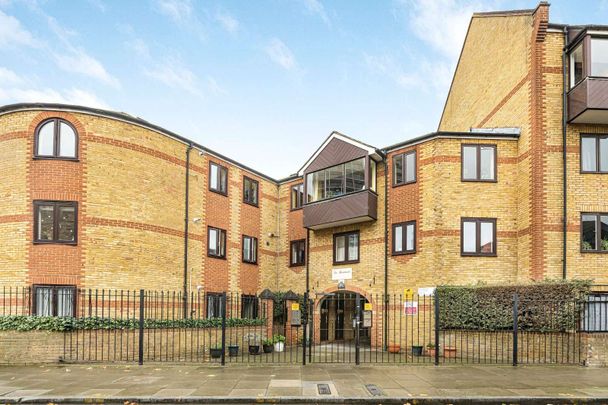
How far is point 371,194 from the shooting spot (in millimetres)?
19109

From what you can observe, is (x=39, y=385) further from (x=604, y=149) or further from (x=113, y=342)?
(x=604, y=149)

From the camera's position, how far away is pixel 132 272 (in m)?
16.3

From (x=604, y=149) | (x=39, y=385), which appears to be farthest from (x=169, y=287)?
(x=604, y=149)

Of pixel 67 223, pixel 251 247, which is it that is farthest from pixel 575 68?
pixel 67 223

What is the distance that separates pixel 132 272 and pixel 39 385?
678 cm

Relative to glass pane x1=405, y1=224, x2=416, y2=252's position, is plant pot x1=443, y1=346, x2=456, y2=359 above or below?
below

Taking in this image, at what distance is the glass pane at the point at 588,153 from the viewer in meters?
16.4

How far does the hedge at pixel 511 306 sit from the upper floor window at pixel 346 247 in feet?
15.7

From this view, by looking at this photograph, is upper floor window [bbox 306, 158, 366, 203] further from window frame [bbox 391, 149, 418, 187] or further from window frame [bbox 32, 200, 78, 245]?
window frame [bbox 32, 200, 78, 245]

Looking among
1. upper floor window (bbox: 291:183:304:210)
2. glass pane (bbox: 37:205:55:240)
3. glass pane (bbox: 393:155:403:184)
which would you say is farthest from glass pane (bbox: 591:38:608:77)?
glass pane (bbox: 37:205:55:240)

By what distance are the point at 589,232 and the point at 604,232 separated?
50cm

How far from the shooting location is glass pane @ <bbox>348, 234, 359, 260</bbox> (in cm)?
2019

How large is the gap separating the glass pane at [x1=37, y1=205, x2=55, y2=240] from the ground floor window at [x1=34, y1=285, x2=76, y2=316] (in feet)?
5.18

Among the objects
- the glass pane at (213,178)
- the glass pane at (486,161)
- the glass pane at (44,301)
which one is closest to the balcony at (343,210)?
the glass pane at (213,178)
